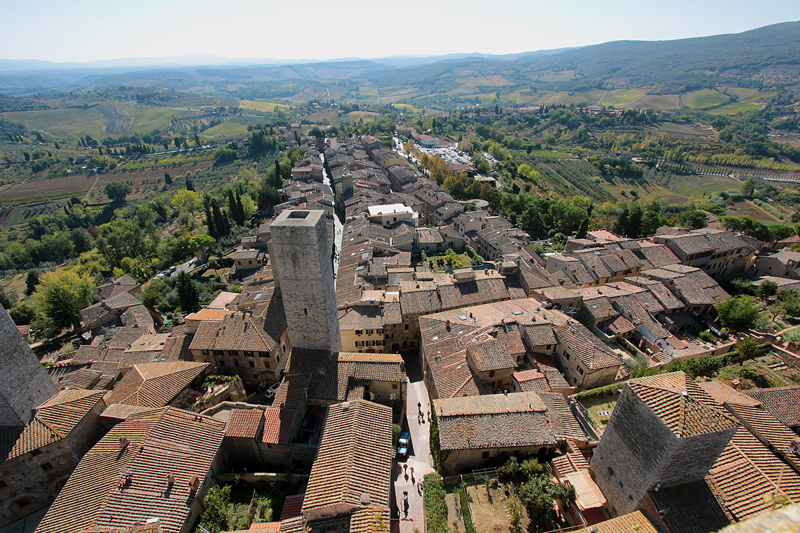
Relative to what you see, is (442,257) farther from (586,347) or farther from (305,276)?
(305,276)

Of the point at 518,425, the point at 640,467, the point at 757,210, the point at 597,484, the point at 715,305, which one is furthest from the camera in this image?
the point at 757,210

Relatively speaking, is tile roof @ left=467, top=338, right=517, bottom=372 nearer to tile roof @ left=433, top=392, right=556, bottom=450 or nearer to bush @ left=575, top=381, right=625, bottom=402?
tile roof @ left=433, top=392, right=556, bottom=450

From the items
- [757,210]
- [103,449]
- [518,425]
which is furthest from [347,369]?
[757,210]

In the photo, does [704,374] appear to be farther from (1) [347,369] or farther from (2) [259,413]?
(2) [259,413]

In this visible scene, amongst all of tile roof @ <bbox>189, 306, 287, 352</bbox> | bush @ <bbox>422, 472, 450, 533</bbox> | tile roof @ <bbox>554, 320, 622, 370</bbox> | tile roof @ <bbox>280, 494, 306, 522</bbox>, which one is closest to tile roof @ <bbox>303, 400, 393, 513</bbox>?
tile roof @ <bbox>280, 494, 306, 522</bbox>

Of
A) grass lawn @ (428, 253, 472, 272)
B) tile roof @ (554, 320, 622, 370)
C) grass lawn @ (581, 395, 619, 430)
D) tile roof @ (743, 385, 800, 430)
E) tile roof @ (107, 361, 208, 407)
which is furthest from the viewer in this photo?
grass lawn @ (428, 253, 472, 272)

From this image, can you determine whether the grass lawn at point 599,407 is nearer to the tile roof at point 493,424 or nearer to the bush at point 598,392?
the bush at point 598,392
